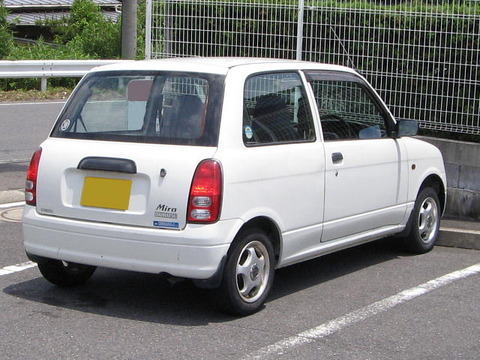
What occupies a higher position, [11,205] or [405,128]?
[405,128]

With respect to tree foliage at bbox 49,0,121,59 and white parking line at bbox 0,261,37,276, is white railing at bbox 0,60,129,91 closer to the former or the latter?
tree foliage at bbox 49,0,121,59

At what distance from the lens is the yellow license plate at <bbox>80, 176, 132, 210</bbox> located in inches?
228

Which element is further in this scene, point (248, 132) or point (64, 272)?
point (64, 272)

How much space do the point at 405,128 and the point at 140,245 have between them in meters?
2.82

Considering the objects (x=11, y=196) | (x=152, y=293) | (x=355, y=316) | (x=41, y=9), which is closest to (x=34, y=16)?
(x=41, y=9)

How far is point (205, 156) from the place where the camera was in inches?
222

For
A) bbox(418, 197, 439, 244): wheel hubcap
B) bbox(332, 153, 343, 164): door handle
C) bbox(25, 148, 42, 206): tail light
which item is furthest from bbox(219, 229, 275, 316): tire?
bbox(418, 197, 439, 244): wheel hubcap

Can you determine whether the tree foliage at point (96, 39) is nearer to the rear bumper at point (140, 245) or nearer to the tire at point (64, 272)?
the tire at point (64, 272)

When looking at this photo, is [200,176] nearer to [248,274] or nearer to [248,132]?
[248,132]

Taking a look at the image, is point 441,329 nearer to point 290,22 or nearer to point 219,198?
point 219,198

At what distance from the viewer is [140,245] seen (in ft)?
18.7

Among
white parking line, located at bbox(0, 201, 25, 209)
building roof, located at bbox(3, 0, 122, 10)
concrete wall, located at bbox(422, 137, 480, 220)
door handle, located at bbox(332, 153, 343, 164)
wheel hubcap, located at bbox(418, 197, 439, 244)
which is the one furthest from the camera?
building roof, located at bbox(3, 0, 122, 10)

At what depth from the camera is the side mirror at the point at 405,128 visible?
744cm

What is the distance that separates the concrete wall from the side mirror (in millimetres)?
2040
